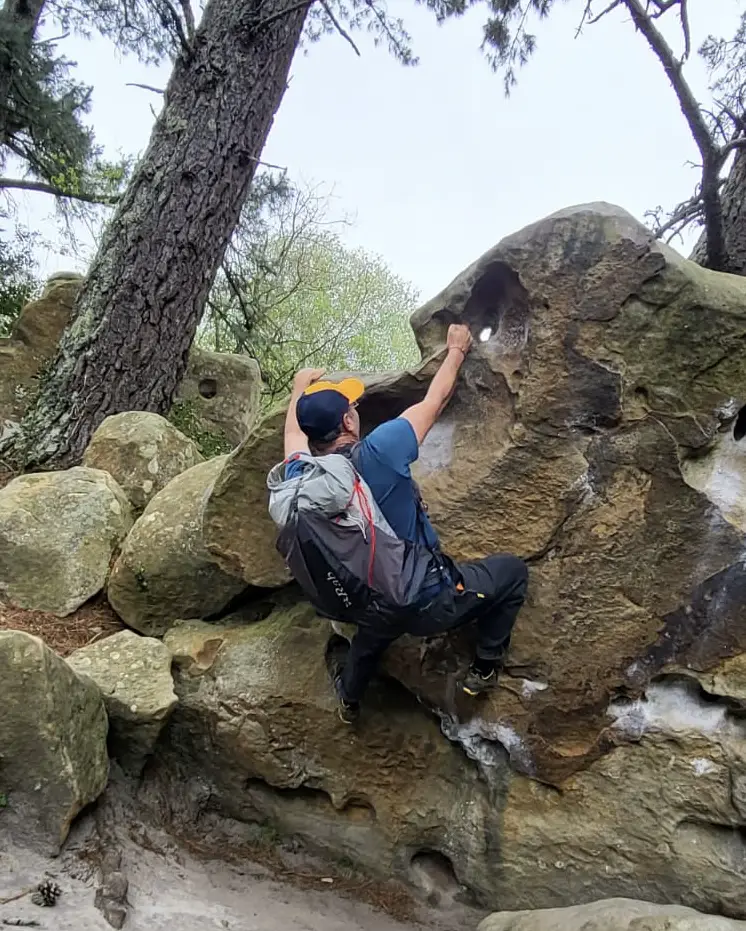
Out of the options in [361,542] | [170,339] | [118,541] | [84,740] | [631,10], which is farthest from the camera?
[170,339]

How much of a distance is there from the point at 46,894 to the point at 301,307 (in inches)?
668

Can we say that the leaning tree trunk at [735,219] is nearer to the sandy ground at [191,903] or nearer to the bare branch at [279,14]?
the bare branch at [279,14]

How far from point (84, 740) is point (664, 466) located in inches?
109

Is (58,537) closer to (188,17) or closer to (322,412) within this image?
(322,412)

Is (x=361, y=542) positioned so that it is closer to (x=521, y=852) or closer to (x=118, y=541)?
(x=521, y=852)

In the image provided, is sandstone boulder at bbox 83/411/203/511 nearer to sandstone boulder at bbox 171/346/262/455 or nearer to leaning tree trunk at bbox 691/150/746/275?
sandstone boulder at bbox 171/346/262/455

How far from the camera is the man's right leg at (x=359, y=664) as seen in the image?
343cm

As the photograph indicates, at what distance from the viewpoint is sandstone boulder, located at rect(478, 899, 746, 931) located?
2.50m

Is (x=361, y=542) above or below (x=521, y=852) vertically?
above

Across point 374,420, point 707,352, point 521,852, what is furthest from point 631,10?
point 521,852

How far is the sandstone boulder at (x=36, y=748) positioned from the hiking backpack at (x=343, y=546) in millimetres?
1088

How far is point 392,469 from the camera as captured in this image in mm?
3195

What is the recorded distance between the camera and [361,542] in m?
2.99

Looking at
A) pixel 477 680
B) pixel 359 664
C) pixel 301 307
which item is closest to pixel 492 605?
pixel 477 680
